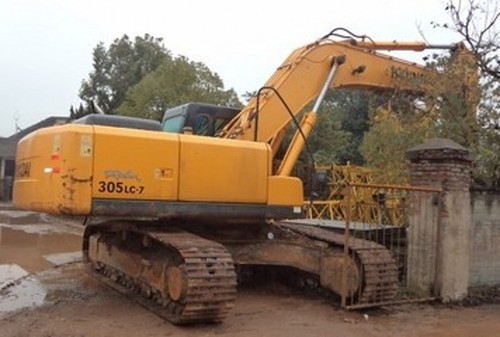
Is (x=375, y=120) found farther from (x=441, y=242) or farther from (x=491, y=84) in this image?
(x=441, y=242)

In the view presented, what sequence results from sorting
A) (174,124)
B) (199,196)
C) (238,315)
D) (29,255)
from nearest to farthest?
(199,196) < (238,315) < (174,124) < (29,255)

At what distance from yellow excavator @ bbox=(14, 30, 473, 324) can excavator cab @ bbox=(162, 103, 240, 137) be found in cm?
2

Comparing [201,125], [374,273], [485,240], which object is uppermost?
[201,125]

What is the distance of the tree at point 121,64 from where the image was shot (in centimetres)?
5266

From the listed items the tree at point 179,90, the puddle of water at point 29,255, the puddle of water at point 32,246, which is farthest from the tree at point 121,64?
the puddle of water at point 32,246

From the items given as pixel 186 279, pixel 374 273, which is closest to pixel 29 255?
pixel 186 279

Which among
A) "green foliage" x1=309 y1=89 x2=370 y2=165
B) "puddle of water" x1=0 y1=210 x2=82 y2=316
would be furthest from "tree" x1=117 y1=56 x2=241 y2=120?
"puddle of water" x1=0 y1=210 x2=82 y2=316

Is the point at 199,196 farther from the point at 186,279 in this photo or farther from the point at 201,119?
the point at 201,119

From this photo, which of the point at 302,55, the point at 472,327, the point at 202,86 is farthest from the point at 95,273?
the point at 202,86

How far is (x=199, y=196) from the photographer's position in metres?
7.95

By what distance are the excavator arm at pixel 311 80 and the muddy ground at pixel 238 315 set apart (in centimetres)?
196

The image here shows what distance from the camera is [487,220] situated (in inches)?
398

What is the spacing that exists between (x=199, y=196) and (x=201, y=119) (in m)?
1.93

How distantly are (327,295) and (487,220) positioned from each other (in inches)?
116
